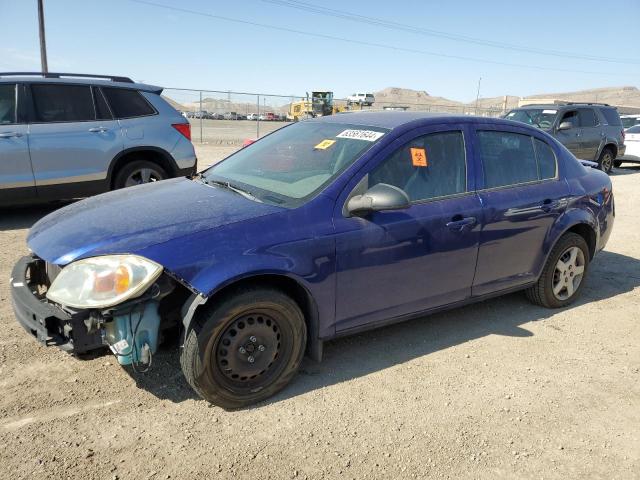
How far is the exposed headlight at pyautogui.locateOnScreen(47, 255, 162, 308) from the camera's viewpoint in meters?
2.54

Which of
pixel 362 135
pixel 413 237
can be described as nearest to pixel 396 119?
pixel 362 135

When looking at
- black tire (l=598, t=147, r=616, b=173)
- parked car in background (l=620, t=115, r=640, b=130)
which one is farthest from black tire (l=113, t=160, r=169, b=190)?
parked car in background (l=620, t=115, r=640, b=130)

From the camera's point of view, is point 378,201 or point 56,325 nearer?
point 56,325

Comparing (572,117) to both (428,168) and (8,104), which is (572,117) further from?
(8,104)

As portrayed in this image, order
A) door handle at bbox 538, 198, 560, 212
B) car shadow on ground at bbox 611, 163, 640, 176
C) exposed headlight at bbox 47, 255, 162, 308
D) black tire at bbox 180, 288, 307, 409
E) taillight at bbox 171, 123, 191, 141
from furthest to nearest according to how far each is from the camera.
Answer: car shadow on ground at bbox 611, 163, 640, 176, taillight at bbox 171, 123, 191, 141, door handle at bbox 538, 198, 560, 212, black tire at bbox 180, 288, 307, 409, exposed headlight at bbox 47, 255, 162, 308

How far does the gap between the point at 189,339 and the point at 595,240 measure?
3.84 meters

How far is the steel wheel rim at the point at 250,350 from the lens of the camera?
9.40 feet

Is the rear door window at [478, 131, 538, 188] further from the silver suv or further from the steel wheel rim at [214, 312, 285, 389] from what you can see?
the silver suv

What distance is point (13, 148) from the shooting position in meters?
6.39

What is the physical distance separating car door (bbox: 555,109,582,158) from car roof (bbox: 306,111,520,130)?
9.67 metres

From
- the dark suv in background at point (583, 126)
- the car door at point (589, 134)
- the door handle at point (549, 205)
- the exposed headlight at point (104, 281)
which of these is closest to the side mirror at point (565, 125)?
the dark suv in background at point (583, 126)

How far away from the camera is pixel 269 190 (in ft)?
11.1

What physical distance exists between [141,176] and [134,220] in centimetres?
473

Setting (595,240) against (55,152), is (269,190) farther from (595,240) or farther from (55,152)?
(55,152)
